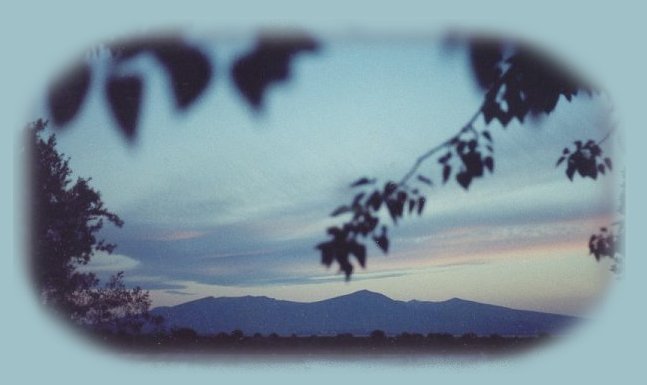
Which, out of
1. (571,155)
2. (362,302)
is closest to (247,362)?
(362,302)

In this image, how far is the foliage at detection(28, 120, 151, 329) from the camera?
348cm

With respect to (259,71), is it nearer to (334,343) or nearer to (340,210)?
(340,210)

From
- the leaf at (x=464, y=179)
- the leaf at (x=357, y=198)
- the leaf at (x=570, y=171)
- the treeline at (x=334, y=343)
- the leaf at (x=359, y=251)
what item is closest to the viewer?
the leaf at (x=359, y=251)

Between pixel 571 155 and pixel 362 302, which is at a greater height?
pixel 571 155

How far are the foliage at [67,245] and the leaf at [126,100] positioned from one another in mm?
1947

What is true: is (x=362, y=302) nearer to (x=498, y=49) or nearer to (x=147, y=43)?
(x=498, y=49)

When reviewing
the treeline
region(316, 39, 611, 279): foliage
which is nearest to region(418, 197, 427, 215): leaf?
region(316, 39, 611, 279): foliage

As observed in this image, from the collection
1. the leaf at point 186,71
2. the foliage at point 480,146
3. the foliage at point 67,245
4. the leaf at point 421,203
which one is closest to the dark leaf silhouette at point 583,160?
the foliage at point 480,146

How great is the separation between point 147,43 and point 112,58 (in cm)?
11

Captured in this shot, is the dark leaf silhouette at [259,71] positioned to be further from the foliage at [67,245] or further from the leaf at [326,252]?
the foliage at [67,245]

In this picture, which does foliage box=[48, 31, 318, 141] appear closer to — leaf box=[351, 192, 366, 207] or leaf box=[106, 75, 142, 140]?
leaf box=[106, 75, 142, 140]

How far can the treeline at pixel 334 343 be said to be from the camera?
335 centimetres

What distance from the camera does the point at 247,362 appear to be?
3227 millimetres

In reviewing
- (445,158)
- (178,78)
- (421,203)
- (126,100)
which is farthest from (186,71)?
(445,158)
